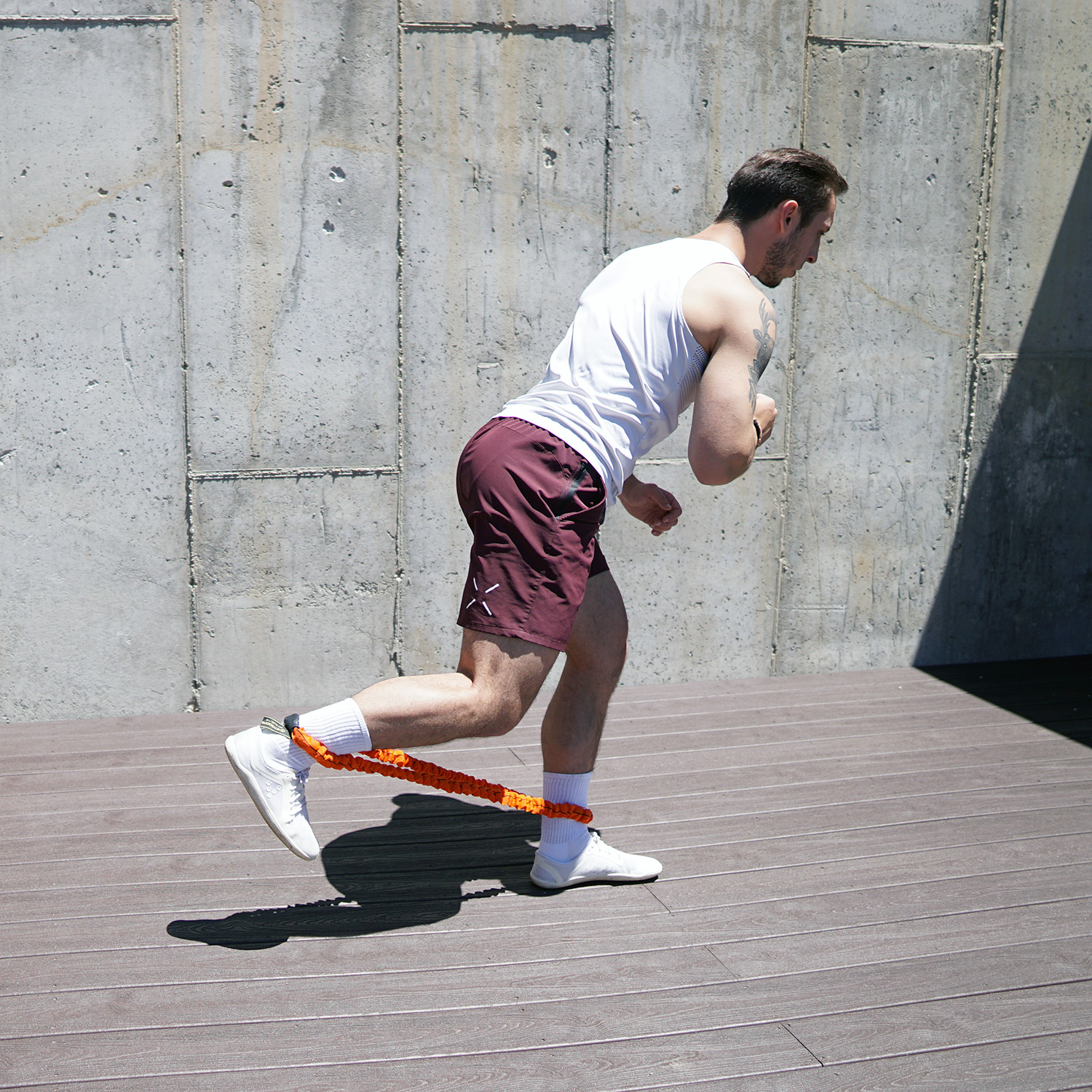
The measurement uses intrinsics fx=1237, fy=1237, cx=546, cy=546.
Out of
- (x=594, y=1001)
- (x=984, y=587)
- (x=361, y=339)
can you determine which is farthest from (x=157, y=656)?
(x=984, y=587)

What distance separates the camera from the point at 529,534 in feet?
8.41

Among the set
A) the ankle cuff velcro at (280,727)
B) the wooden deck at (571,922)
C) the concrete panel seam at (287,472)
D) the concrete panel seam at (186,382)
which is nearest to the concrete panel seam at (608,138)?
the concrete panel seam at (287,472)

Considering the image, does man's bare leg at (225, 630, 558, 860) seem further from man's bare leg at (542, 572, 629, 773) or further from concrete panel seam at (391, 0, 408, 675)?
concrete panel seam at (391, 0, 408, 675)

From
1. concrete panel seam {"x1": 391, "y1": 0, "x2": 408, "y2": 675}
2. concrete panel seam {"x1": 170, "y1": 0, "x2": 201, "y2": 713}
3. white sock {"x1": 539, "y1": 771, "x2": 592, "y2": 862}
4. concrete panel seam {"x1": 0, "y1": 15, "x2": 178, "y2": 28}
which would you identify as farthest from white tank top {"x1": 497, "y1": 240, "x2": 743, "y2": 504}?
concrete panel seam {"x1": 0, "y1": 15, "x2": 178, "y2": 28}

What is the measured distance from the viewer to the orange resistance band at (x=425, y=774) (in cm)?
246

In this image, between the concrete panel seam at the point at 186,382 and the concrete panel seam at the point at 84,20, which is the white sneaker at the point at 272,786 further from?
the concrete panel seam at the point at 84,20

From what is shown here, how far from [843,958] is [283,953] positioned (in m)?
1.16

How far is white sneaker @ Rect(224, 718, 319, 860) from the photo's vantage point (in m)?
2.45

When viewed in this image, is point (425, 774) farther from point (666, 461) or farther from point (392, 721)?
point (666, 461)

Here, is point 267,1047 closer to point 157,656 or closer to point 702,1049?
point 702,1049

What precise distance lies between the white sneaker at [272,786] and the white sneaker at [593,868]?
2.09 ft

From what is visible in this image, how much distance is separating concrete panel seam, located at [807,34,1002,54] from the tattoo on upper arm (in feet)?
7.23

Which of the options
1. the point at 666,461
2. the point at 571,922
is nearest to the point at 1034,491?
the point at 666,461

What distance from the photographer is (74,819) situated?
10.7 feet
